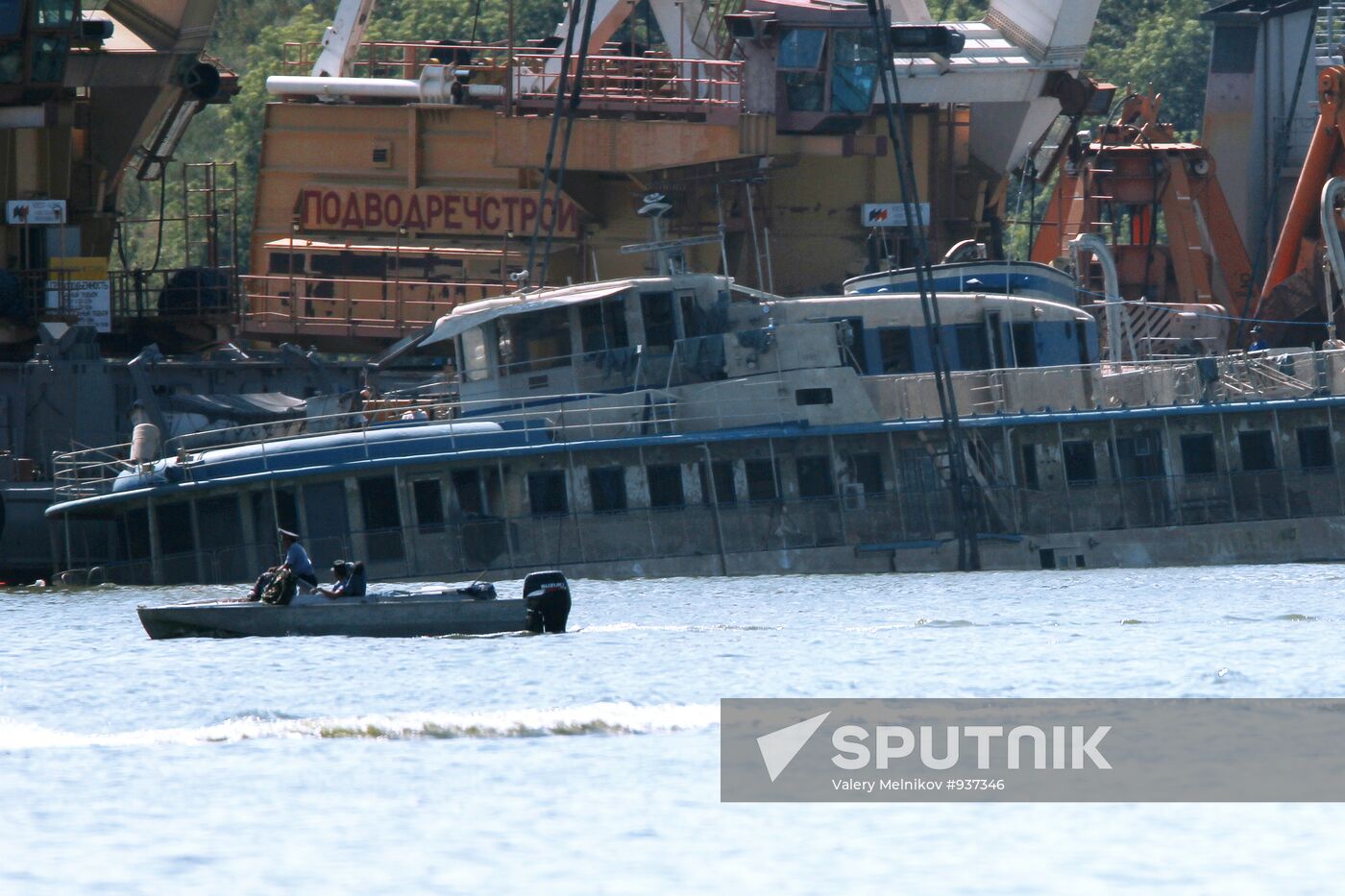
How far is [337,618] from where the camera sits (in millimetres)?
30438

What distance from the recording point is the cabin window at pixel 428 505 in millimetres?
37125

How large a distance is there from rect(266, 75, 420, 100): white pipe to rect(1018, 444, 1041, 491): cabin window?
1939 centimetres

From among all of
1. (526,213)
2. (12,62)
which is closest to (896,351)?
(526,213)

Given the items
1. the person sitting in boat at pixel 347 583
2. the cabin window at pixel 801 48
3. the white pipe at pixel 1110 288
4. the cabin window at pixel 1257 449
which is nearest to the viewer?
the person sitting in boat at pixel 347 583

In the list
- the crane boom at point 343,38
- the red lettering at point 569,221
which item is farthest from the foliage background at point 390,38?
the red lettering at point 569,221

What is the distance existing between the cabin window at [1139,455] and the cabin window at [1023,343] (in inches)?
80.5

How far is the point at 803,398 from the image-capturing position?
37781mm

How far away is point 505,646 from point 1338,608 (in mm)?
12078

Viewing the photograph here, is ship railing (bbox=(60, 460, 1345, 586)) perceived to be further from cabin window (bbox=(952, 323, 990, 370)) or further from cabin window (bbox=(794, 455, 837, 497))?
cabin window (bbox=(952, 323, 990, 370))

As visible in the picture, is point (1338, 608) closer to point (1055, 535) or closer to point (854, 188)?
point (1055, 535)

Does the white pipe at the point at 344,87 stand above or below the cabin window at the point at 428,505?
above

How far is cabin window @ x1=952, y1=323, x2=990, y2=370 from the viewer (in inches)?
1534

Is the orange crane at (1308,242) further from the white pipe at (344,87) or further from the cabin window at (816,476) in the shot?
the white pipe at (344,87)

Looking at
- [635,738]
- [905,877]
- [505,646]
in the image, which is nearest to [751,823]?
[905,877]
